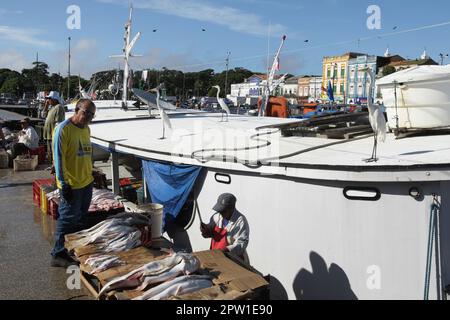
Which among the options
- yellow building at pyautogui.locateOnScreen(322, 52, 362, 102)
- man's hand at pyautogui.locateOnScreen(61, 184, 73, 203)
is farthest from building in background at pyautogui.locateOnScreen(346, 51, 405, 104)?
man's hand at pyautogui.locateOnScreen(61, 184, 73, 203)

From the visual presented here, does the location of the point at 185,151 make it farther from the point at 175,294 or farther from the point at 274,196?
the point at 175,294

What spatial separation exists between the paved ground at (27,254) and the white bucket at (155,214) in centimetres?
124

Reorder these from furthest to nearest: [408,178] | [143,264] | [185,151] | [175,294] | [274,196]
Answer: [185,151] → [274,196] → [143,264] → [408,178] → [175,294]

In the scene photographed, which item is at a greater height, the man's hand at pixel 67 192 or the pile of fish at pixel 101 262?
the man's hand at pixel 67 192

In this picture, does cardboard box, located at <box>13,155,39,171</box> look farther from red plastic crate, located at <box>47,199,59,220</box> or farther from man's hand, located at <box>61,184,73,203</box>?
man's hand, located at <box>61,184,73,203</box>

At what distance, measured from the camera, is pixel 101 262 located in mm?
4047

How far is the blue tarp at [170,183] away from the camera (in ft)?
18.4

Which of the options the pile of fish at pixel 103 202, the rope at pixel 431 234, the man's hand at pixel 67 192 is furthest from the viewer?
the pile of fish at pixel 103 202

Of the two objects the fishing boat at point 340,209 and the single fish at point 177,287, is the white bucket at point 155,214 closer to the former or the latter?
the fishing boat at point 340,209

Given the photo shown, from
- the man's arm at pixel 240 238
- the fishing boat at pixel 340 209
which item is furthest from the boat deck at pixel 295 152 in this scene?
the man's arm at pixel 240 238

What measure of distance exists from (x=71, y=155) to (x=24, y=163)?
7716mm
